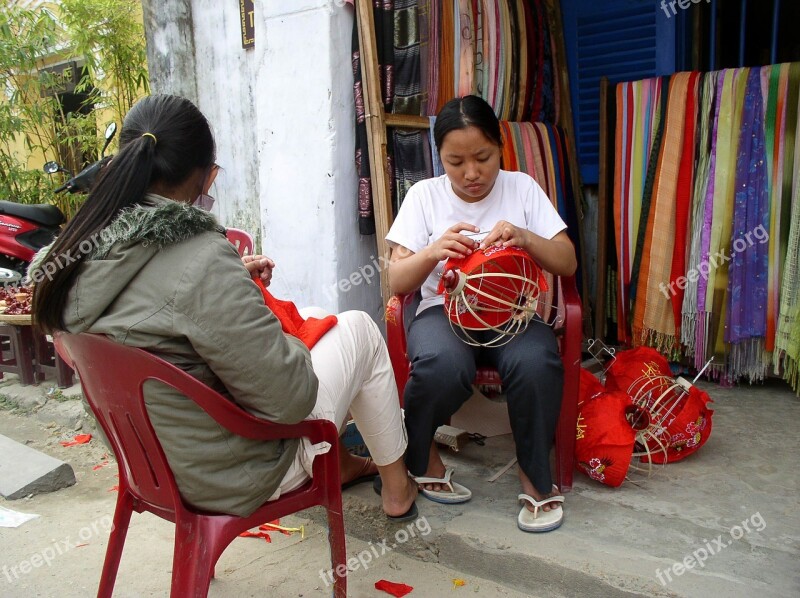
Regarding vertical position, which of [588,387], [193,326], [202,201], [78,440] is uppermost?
[202,201]

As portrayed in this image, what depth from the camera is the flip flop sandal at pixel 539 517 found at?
2.25 m

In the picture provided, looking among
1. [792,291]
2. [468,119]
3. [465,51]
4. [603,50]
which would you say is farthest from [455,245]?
[603,50]

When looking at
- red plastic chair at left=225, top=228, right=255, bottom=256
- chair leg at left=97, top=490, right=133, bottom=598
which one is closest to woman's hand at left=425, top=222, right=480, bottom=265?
chair leg at left=97, top=490, right=133, bottom=598

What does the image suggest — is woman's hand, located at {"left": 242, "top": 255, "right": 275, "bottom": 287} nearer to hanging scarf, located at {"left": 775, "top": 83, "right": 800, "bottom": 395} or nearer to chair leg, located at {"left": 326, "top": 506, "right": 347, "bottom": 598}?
chair leg, located at {"left": 326, "top": 506, "right": 347, "bottom": 598}

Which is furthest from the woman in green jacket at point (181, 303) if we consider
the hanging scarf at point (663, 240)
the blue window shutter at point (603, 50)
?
the blue window shutter at point (603, 50)

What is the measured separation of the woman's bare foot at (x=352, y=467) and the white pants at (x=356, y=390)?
0.42 metres

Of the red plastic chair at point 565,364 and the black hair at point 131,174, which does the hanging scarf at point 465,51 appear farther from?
the black hair at point 131,174

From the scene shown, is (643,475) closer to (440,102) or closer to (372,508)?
(372,508)

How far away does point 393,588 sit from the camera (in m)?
2.12

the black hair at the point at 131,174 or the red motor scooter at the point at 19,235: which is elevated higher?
the black hair at the point at 131,174

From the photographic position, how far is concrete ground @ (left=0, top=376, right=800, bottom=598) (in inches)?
79.4

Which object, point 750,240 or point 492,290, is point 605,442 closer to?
point 492,290

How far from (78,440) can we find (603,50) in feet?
12.3

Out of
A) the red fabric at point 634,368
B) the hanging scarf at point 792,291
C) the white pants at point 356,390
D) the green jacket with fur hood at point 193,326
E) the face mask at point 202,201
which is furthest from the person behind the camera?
the hanging scarf at point 792,291
